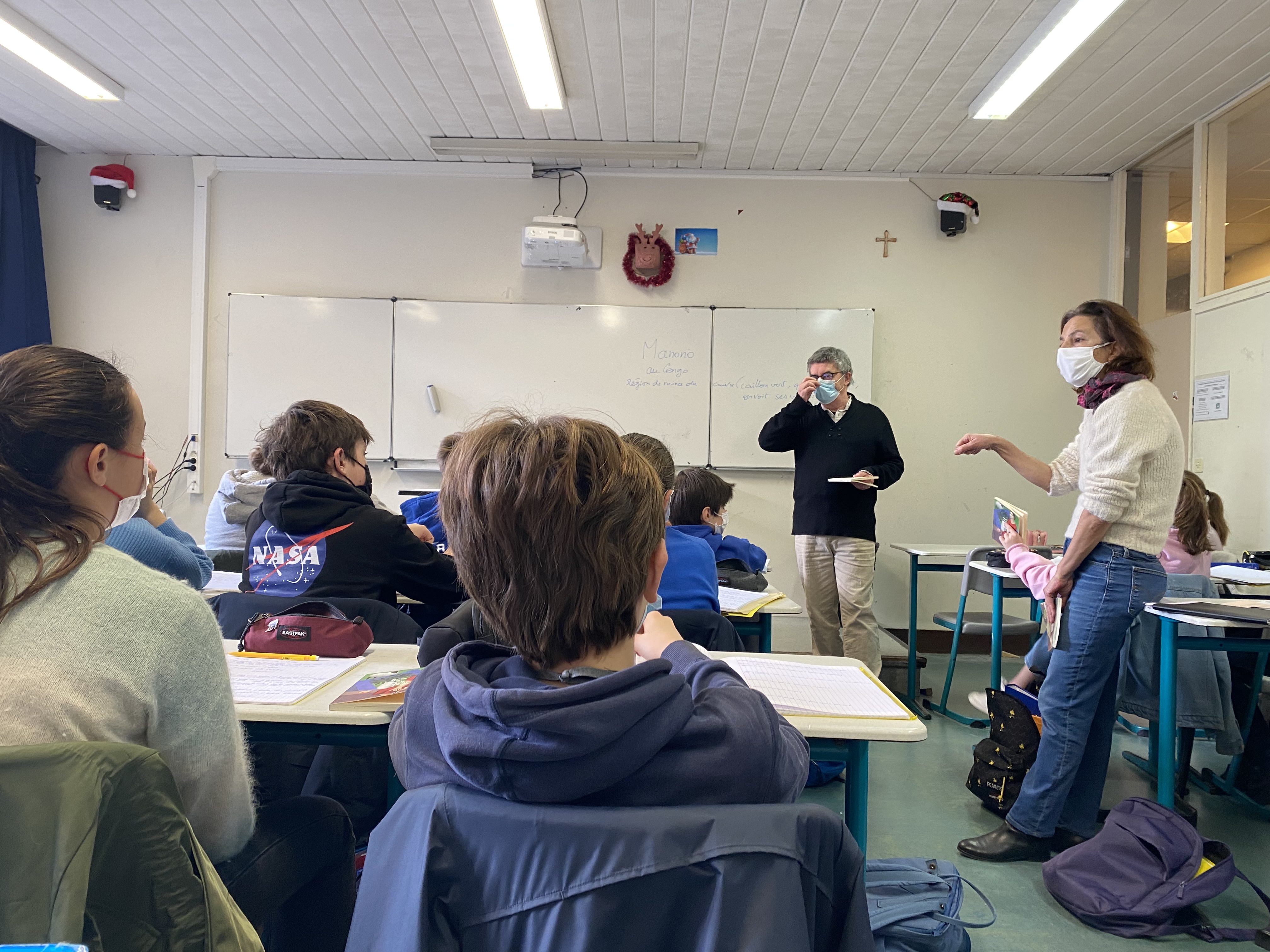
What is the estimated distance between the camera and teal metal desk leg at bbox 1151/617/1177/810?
6.56 ft

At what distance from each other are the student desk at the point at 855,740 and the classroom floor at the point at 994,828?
63cm

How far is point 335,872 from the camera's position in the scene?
4.09 feet

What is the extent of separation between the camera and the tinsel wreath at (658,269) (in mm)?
4496

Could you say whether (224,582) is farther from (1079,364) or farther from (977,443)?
(1079,364)

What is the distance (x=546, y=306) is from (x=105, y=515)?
363 centimetres

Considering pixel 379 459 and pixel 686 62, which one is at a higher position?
pixel 686 62

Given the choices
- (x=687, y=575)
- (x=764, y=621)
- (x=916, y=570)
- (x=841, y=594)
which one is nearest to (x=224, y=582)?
(x=687, y=575)

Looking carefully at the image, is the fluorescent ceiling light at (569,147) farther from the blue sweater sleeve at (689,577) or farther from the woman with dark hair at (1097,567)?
the blue sweater sleeve at (689,577)

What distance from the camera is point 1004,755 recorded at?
237 cm

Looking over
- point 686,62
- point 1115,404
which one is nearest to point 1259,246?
point 1115,404

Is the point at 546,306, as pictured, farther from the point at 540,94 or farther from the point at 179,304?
the point at 179,304

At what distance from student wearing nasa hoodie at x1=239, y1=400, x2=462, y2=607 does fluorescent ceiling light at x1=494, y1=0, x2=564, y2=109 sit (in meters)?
1.76

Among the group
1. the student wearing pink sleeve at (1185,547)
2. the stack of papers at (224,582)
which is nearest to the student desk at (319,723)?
the stack of papers at (224,582)

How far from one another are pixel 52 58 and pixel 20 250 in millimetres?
1414
